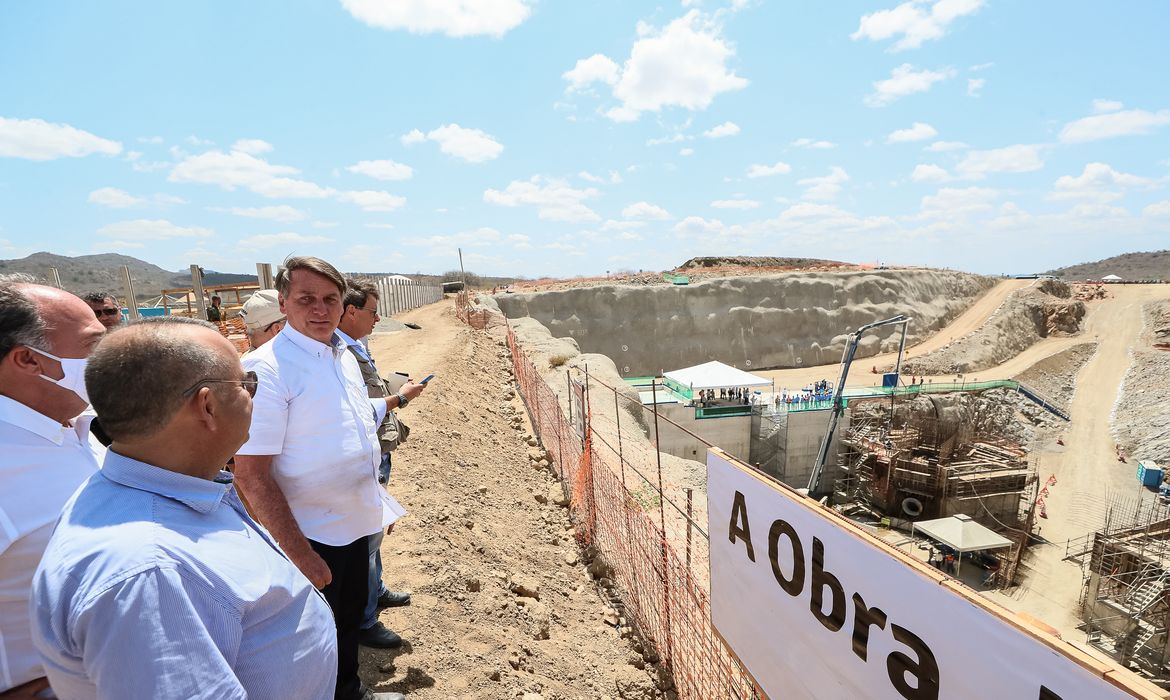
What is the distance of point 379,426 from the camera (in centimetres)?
326

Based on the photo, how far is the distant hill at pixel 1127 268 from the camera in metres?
78.6

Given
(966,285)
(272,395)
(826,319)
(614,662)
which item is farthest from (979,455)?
(966,285)

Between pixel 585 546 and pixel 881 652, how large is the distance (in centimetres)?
419

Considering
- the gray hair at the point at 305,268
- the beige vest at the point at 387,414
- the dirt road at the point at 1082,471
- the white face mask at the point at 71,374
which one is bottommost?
the dirt road at the point at 1082,471

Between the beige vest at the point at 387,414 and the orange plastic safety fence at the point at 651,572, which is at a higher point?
the beige vest at the point at 387,414

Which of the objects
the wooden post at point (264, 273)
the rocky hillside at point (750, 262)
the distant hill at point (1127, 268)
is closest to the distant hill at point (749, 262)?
the rocky hillside at point (750, 262)

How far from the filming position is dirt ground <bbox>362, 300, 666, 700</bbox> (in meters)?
3.20

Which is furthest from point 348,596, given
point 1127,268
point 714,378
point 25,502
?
point 1127,268

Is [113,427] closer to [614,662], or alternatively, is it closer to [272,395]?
[272,395]

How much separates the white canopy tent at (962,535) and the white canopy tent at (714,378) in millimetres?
6862

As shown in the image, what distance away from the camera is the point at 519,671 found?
340 cm

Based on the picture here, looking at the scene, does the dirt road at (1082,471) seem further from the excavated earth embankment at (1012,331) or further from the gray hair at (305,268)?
the gray hair at (305,268)

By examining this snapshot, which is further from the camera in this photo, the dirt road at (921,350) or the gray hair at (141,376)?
the dirt road at (921,350)

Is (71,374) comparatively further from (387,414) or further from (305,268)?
(387,414)
